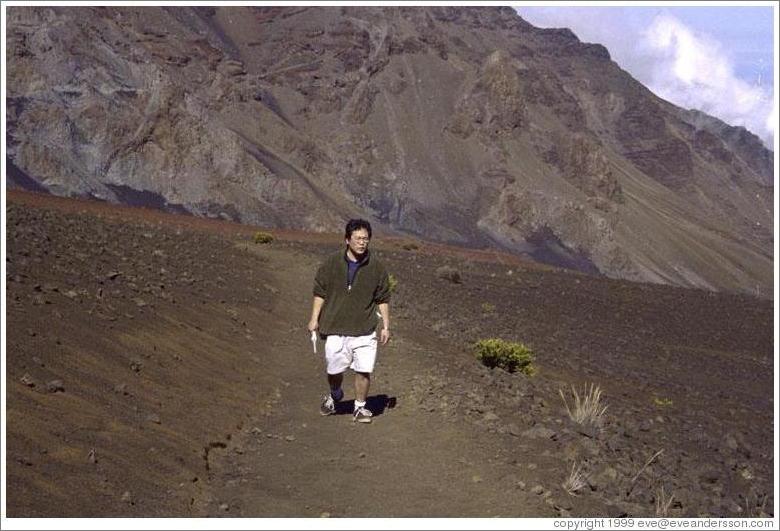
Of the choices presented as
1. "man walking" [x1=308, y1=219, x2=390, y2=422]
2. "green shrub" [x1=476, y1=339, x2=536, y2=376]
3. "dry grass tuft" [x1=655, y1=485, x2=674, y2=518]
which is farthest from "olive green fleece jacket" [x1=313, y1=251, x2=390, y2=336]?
"green shrub" [x1=476, y1=339, x2=536, y2=376]

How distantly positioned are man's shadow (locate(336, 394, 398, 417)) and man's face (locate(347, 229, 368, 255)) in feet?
5.33

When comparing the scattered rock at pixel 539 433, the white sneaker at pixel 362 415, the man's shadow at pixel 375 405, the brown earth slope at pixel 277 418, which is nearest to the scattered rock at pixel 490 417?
the brown earth slope at pixel 277 418

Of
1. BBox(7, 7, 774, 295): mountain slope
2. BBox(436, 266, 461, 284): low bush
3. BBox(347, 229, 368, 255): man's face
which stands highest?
BBox(7, 7, 774, 295): mountain slope

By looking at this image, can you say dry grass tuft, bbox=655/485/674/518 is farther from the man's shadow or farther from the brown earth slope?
the man's shadow

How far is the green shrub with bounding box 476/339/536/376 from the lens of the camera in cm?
1372

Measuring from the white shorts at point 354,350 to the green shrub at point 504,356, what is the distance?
5627mm

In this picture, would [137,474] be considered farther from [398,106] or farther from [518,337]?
[398,106]

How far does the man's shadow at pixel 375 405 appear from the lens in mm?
8836

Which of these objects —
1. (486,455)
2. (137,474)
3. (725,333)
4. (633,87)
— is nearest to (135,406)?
(137,474)

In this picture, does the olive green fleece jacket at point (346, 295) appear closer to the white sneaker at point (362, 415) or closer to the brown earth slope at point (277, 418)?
the white sneaker at point (362, 415)

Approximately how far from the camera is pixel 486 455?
24.6 ft

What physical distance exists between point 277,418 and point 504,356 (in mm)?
5741

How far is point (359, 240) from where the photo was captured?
7.83m

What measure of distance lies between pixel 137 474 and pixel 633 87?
544 ft
